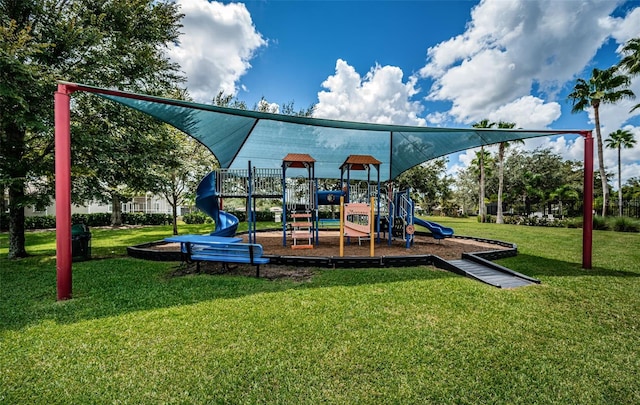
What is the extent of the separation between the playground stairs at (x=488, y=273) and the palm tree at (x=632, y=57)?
21512 mm

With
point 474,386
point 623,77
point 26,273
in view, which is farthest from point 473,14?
point 623,77

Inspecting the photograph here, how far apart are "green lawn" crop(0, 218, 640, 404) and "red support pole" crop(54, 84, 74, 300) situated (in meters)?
0.61

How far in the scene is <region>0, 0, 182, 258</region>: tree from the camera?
250 inches

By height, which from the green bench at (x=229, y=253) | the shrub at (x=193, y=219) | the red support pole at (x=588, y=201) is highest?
the red support pole at (x=588, y=201)

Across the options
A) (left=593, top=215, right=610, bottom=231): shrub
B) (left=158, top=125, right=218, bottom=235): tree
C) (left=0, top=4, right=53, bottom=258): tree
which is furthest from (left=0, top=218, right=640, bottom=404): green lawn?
(left=593, top=215, right=610, bottom=231): shrub

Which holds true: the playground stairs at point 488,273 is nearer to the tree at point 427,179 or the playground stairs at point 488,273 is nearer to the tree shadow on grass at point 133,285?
the tree shadow on grass at point 133,285

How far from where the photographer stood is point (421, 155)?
11875mm

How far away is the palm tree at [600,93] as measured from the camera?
19.5m

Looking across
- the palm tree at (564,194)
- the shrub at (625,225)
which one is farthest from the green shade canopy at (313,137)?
the palm tree at (564,194)

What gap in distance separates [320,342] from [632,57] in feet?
92.4

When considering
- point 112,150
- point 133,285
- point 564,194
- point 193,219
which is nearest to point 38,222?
point 193,219

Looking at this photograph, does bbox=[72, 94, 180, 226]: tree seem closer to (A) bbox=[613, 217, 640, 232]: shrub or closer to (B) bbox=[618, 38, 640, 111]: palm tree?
(A) bbox=[613, 217, 640, 232]: shrub

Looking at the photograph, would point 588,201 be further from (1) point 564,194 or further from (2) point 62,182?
(1) point 564,194

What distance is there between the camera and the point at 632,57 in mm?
18500
